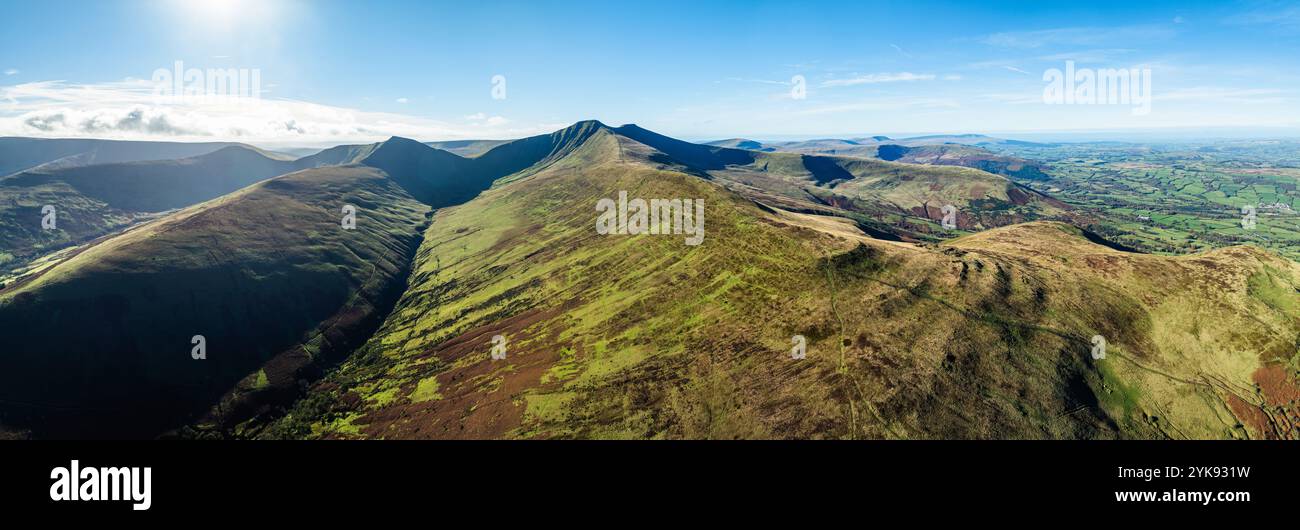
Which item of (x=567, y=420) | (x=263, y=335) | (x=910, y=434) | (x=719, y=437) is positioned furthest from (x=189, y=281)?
(x=910, y=434)

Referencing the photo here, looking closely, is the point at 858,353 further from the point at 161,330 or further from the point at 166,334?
the point at 161,330

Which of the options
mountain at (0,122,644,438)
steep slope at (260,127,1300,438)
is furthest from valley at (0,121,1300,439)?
mountain at (0,122,644,438)

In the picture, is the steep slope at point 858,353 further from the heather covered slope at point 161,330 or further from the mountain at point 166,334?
the heather covered slope at point 161,330

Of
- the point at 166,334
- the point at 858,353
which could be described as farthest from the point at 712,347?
the point at 166,334

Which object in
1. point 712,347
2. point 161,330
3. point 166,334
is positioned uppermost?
point 712,347

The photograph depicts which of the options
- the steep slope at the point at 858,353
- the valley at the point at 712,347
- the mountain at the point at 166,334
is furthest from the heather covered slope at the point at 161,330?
the steep slope at the point at 858,353

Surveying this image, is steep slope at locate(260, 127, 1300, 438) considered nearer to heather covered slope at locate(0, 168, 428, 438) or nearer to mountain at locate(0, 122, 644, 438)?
mountain at locate(0, 122, 644, 438)

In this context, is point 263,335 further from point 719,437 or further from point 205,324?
point 719,437

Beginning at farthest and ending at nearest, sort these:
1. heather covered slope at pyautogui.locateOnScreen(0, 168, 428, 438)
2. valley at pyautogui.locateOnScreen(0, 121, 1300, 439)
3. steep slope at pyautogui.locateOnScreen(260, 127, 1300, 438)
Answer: heather covered slope at pyautogui.locateOnScreen(0, 168, 428, 438) < valley at pyautogui.locateOnScreen(0, 121, 1300, 439) < steep slope at pyautogui.locateOnScreen(260, 127, 1300, 438)
